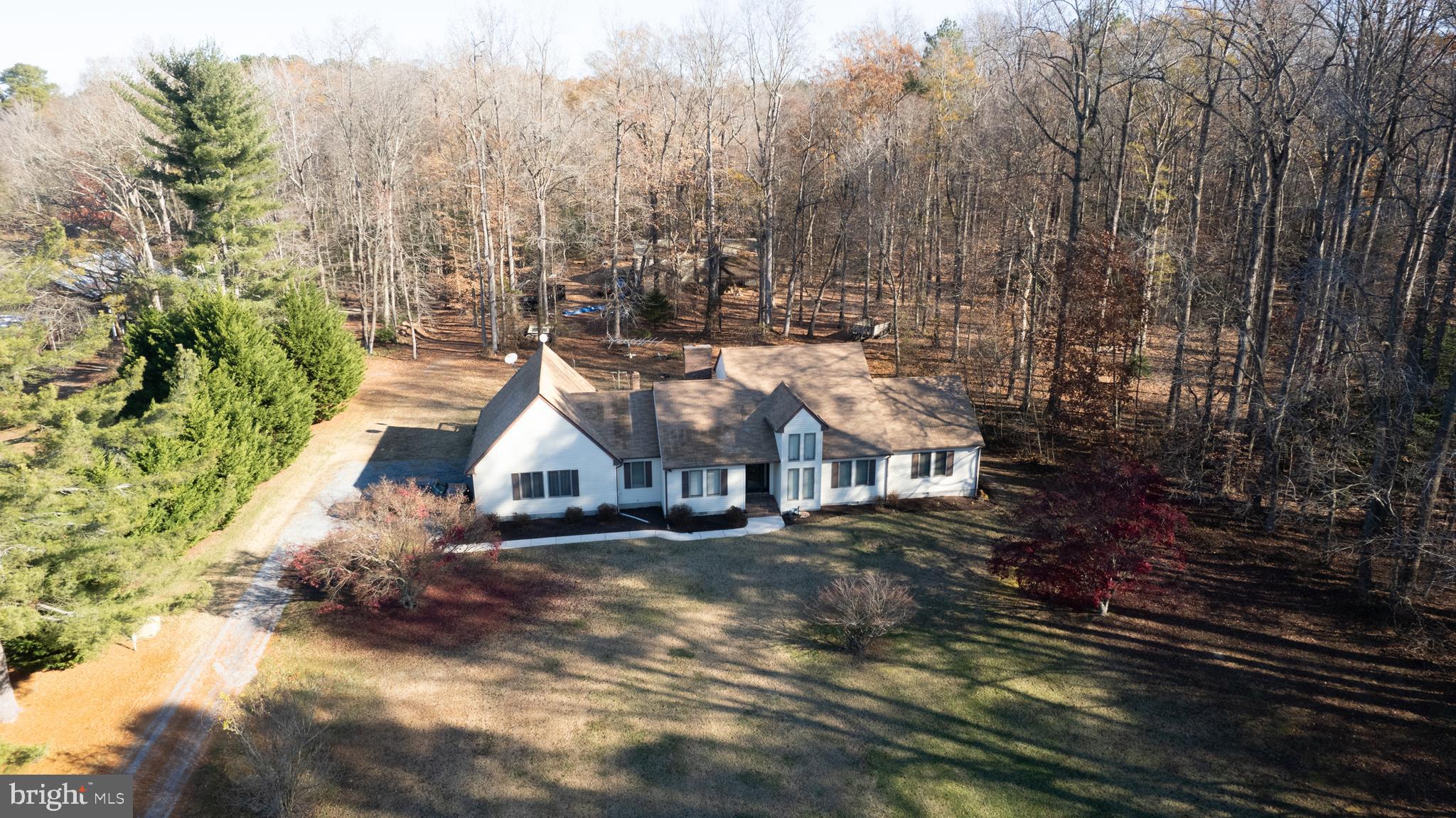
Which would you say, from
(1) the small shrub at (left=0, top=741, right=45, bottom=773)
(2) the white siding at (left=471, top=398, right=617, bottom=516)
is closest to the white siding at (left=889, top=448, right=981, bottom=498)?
(2) the white siding at (left=471, top=398, right=617, bottom=516)

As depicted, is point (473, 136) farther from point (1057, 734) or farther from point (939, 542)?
point (1057, 734)

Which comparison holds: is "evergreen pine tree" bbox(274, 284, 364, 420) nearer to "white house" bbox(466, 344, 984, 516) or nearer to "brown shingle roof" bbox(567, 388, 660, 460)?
"white house" bbox(466, 344, 984, 516)

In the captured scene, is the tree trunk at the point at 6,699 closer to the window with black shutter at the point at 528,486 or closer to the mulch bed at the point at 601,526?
the mulch bed at the point at 601,526

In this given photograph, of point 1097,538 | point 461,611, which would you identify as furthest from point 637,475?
point 1097,538

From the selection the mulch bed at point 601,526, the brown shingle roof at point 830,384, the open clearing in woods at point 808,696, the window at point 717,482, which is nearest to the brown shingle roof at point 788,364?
the brown shingle roof at point 830,384

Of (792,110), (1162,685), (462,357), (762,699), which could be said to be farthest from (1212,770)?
(792,110)

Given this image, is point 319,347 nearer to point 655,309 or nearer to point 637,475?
point 637,475
